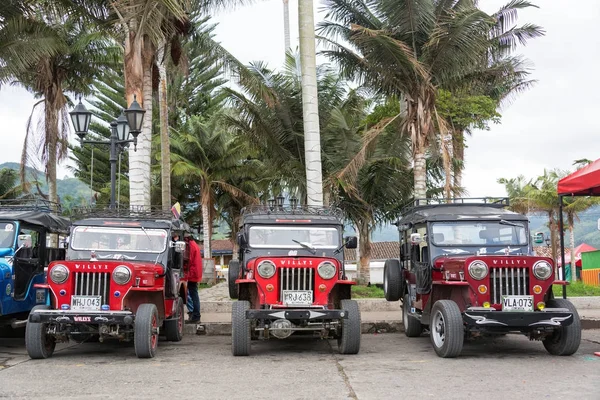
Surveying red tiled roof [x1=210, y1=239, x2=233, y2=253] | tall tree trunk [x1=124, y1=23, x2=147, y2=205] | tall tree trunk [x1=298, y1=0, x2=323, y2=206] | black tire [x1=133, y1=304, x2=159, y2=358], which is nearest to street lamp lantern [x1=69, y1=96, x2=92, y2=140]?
tall tree trunk [x1=124, y1=23, x2=147, y2=205]

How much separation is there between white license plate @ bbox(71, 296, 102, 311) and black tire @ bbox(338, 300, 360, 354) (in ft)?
11.1

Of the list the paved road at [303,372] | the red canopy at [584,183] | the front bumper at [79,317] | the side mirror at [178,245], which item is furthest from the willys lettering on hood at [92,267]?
the red canopy at [584,183]

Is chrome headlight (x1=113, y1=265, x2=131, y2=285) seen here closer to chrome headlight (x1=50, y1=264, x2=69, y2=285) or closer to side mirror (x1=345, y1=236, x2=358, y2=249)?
chrome headlight (x1=50, y1=264, x2=69, y2=285)

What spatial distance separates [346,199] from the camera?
934 inches

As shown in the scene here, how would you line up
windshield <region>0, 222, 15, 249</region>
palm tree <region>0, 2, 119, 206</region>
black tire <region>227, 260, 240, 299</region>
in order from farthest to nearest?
palm tree <region>0, 2, 119, 206</region> < black tire <region>227, 260, 240, 299</region> < windshield <region>0, 222, 15, 249</region>

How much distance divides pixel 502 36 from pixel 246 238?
13511 millimetres

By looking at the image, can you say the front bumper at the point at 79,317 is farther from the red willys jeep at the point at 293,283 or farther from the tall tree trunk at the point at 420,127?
the tall tree trunk at the point at 420,127

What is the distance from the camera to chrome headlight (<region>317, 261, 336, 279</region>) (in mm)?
9883

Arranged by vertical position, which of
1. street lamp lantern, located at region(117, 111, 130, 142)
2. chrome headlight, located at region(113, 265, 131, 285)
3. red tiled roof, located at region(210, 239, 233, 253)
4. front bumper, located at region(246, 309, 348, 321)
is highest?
street lamp lantern, located at region(117, 111, 130, 142)

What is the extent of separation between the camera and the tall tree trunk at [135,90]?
15.0 m

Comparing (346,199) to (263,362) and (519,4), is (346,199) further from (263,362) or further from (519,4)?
(263,362)

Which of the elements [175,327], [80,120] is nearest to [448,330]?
[175,327]

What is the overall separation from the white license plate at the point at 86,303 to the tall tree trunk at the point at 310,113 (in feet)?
18.5

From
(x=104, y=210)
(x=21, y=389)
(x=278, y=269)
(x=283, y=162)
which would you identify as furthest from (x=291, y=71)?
(x=21, y=389)
